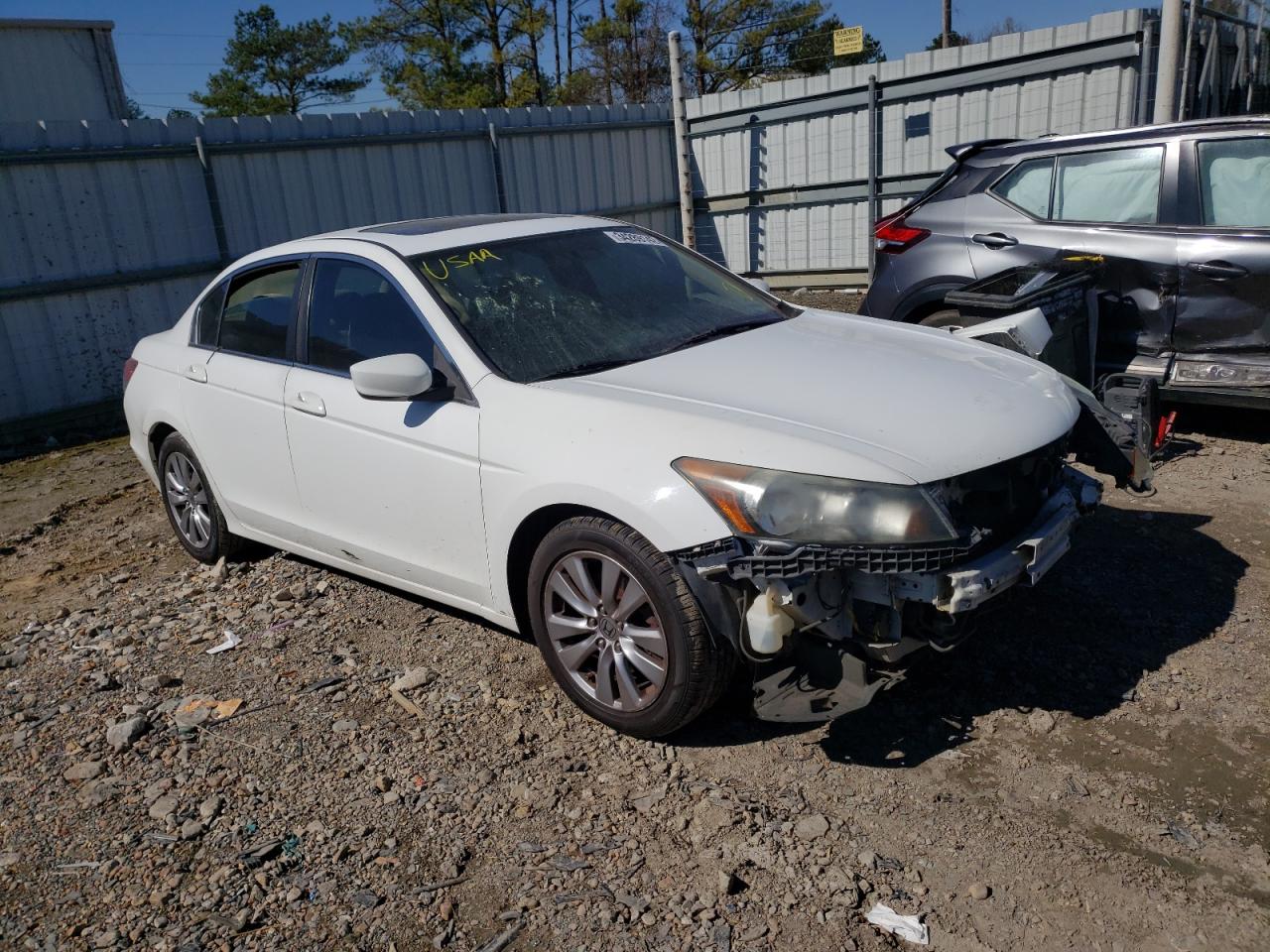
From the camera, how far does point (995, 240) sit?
634cm

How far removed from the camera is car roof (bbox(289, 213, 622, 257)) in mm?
4203

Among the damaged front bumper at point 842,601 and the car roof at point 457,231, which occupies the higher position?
the car roof at point 457,231

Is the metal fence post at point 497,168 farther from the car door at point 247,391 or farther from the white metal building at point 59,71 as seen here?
the white metal building at point 59,71

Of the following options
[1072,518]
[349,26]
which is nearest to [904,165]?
[1072,518]

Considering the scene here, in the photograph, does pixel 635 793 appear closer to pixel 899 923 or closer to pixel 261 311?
pixel 899 923

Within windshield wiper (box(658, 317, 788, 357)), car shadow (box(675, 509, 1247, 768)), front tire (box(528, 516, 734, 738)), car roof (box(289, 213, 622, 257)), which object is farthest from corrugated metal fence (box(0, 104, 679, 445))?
car shadow (box(675, 509, 1247, 768))

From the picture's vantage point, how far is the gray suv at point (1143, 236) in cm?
557

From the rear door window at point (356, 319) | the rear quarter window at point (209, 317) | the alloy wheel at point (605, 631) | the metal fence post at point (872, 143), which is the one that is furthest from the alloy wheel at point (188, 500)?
the metal fence post at point (872, 143)

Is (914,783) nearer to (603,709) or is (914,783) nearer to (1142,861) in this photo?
(1142,861)

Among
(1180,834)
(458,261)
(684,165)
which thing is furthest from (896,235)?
(684,165)

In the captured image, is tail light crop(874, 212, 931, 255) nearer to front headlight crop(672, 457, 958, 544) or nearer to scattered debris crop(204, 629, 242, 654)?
front headlight crop(672, 457, 958, 544)

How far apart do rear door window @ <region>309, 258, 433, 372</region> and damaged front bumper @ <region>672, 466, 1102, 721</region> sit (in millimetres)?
1565

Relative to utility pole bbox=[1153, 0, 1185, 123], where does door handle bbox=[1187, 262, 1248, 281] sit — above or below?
below

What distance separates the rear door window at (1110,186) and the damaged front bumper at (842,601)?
3.64 meters
